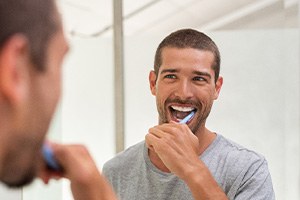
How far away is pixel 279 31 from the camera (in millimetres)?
2080

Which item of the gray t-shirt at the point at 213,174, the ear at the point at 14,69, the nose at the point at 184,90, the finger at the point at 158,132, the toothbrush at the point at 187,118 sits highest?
the ear at the point at 14,69

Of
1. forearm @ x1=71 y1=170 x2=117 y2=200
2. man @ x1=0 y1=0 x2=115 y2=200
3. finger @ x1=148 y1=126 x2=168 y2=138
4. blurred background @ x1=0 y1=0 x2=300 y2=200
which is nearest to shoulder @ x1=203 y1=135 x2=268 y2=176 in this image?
finger @ x1=148 y1=126 x2=168 y2=138

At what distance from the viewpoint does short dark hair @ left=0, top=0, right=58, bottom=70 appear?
0.43 meters

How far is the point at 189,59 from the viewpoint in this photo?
4.01 ft

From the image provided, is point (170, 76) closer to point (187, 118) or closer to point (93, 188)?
point (187, 118)

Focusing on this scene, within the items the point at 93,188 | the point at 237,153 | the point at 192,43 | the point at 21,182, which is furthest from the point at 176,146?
the point at 21,182

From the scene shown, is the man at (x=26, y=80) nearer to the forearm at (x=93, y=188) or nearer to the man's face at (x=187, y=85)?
the forearm at (x=93, y=188)

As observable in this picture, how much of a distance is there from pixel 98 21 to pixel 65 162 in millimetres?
1538

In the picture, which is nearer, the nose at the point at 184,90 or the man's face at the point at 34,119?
the man's face at the point at 34,119

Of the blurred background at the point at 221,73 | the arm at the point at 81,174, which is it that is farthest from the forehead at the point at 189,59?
the blurred background at the point at 221,73

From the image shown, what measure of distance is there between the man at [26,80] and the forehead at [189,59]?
0.76 m

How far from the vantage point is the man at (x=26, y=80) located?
16.8 inches

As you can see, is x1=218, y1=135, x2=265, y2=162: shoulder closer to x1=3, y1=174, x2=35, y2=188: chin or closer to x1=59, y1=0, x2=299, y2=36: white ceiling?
x1=3, y1=174, x2=35, y2=188: chin

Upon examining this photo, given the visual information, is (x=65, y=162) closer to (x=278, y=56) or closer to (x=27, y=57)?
(x=27, y=57)
